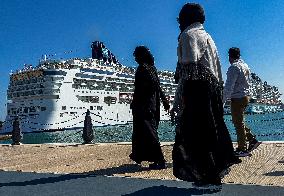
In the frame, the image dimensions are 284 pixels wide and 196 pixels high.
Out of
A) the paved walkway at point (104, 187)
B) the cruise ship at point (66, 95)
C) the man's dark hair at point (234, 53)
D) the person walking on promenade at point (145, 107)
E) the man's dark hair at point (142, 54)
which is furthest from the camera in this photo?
the cruise ship at point (66, 95)

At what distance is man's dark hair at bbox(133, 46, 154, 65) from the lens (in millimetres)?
5176

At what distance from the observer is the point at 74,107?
48.5 metres

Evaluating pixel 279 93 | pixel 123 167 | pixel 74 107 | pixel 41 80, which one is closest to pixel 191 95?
pixel 123 167

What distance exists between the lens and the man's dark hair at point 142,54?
5176 mm

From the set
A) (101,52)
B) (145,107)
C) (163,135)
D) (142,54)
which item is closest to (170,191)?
(145,107)

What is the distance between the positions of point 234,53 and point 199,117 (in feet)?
8.58

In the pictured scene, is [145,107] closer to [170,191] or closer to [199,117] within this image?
[199,117]

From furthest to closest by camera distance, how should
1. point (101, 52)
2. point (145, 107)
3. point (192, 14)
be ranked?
point (101, 52), point (145, 107), point (192, 14)

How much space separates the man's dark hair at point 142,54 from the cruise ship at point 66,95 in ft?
138

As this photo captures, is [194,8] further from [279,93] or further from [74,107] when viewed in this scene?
[279,93]

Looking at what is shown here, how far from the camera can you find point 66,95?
159 ft

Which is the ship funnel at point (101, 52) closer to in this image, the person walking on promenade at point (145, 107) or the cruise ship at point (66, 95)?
the cruise ship at point (66, 95)

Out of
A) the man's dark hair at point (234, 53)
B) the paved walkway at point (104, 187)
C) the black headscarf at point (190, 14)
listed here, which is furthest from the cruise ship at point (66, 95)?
the black headscarf at point (190, 14)

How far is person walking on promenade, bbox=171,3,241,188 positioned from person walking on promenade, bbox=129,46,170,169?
1674 millimetres
